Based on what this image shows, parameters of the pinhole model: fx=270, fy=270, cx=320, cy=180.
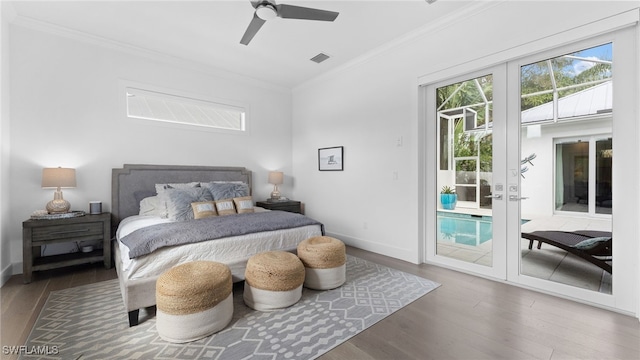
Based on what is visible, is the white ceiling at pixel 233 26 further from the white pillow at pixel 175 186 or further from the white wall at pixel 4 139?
the white pillow at pixel 175 186

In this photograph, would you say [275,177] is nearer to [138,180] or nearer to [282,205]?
[282,205]

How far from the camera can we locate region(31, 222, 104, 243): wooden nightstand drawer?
117 inches

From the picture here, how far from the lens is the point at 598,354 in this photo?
1.76 metres

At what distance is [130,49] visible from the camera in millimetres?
3830

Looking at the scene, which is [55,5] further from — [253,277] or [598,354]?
[598,354]

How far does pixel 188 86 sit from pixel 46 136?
6.21 ft

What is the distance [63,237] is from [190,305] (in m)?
2.40

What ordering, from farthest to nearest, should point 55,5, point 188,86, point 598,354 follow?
point 188,86 → point 55,5 → point 598,354

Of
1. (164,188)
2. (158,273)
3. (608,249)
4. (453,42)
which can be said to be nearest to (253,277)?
(158,273)

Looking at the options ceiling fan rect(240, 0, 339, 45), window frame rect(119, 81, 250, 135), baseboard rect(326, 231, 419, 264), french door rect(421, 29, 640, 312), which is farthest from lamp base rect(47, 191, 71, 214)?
french door rect(421, 29, 640, 312)

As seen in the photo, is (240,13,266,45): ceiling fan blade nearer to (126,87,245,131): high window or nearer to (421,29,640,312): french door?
(126,87,245,131): high window

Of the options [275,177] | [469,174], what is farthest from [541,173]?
[275,177]

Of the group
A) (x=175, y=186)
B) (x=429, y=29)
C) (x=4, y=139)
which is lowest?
(x=175, y=186)

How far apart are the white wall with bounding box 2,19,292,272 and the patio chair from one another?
14.9ft
